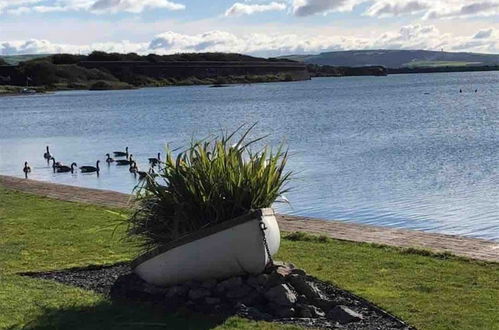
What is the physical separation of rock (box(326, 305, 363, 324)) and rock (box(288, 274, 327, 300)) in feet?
1.04

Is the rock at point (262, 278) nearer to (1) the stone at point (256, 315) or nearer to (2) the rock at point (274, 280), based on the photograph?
(2) the rock at point (274, 280)

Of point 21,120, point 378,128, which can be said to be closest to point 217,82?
point 21,120

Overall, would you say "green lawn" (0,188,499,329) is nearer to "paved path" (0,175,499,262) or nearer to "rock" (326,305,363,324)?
"rock" (326,305,363,324)

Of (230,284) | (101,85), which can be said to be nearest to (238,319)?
(230,284)

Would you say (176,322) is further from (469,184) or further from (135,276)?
(469,184)

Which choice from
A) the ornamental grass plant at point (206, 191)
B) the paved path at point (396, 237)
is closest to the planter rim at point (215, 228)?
the ornamental grass plant at point (206, 191)

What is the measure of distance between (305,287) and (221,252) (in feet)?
2.95

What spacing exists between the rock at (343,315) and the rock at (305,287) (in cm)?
32

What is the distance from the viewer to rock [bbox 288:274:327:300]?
7.63 meters

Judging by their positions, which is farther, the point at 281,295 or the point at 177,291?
the point at 177,291

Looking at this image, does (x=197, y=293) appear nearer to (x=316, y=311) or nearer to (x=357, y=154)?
(x=316, y=311)

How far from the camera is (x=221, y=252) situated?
7770 mm

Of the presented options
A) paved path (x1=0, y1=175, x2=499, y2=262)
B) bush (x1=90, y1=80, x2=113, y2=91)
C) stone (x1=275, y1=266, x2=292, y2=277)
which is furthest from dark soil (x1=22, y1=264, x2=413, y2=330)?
bush (x1=90, y1=80, x2=113, y2=91)

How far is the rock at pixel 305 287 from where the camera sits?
25.0 feet
